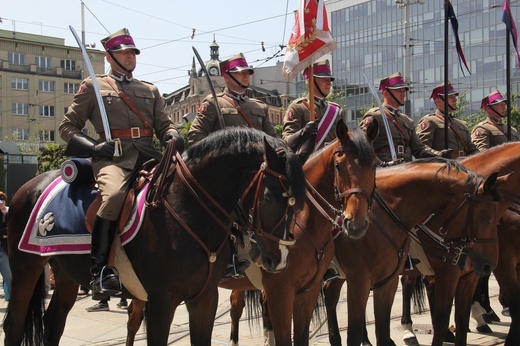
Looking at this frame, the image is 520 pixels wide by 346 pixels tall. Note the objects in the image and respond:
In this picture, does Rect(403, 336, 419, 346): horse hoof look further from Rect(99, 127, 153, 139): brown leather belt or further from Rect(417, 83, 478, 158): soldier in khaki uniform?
Rect(99, 127, 153, 139): brown leather belt

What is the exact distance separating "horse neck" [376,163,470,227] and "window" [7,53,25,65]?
74.0 m

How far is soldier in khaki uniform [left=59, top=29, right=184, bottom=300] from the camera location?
626cm

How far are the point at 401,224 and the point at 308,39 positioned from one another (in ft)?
8.26

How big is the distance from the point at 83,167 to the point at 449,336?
582 centimetres

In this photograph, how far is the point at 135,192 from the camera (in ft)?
20.2

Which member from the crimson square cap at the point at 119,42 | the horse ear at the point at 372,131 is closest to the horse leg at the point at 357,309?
the horse ear at the point at 372,131

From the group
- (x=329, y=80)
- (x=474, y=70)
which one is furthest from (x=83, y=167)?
(x=474, y=70)

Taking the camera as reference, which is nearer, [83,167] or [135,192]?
[135,192]

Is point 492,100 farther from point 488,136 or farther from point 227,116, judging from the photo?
point 227,116

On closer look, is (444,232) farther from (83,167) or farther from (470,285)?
(83,167)

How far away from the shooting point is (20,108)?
7544 centimetres

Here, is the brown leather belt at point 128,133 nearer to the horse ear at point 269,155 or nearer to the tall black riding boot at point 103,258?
the tall black riding boot at point 103,258

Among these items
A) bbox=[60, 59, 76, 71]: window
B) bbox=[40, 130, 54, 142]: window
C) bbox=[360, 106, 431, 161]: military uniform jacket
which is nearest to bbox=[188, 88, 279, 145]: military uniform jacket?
bbox=[360, 106, 431, 161]: military uniform jacket

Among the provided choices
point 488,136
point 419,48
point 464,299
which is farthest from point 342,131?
point 419,48
